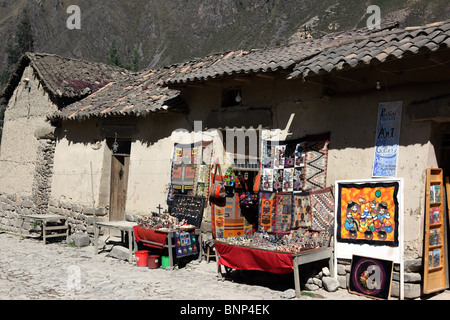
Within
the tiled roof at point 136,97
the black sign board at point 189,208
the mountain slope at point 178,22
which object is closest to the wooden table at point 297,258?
the black sign board at point 189,208

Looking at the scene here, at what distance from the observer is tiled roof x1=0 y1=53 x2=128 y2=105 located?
13781 mm

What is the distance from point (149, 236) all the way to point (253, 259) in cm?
276

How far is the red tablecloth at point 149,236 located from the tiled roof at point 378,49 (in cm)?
403

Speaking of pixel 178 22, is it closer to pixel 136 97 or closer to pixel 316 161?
pixel 136 97

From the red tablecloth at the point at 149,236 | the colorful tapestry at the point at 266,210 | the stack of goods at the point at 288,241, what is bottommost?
the red tablecloth at the point at 149,236

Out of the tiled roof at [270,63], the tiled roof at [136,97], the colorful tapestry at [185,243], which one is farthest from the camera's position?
the tiled roof at [136,97]

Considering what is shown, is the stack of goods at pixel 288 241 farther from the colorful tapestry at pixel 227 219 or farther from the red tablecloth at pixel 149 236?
the red tablecloth at pixel 149 236

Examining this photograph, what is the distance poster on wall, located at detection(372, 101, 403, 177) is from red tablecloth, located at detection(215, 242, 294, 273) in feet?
6.44

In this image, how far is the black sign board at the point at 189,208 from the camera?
372 inches

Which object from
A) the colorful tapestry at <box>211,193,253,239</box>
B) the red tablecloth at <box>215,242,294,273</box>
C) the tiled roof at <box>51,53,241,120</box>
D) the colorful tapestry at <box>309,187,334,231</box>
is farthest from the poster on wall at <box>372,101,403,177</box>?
the tiled roof at <box>51,53,241,120</box>

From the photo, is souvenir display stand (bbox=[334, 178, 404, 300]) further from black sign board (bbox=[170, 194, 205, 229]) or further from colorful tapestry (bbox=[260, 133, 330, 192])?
black sign board (bbox=[170, 194, 205, 229])

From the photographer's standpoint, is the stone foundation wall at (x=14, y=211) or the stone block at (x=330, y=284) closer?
the stone block at (x=330, y=284)

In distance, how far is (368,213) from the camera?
6.89 meters

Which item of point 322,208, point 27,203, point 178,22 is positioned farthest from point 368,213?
point 178,22
